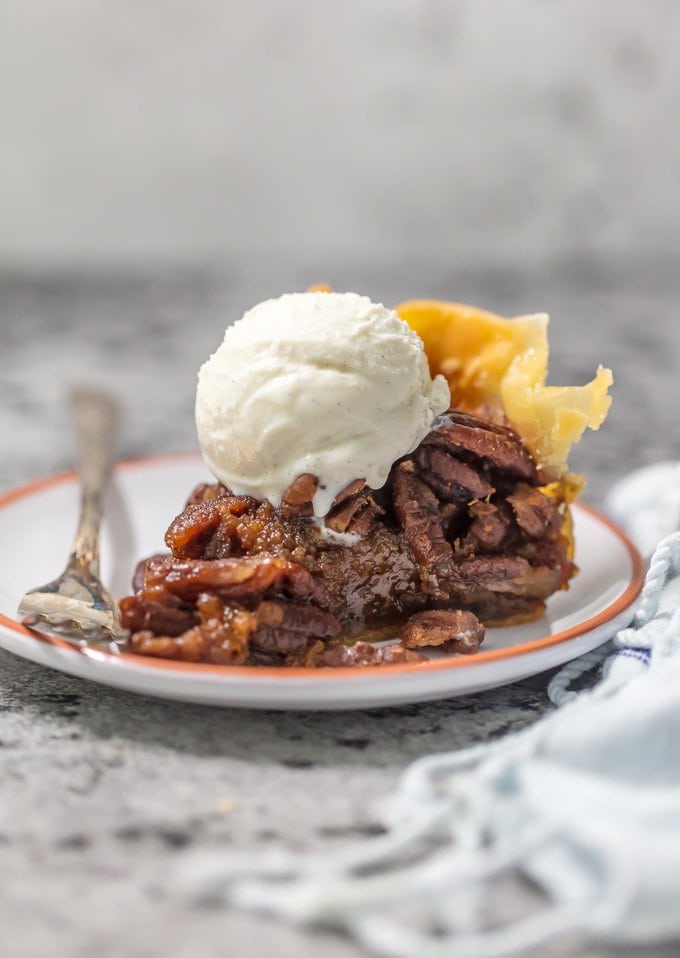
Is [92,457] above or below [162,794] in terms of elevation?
above

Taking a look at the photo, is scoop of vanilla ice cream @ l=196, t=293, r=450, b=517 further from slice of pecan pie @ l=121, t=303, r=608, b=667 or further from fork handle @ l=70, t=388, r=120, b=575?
fork handle @ l=70, t=388, r=120, b=575

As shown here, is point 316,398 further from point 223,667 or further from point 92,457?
point 92,457

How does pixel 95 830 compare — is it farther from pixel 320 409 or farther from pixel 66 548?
pixel 66 548

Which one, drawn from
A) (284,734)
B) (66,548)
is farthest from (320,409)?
(66,548)

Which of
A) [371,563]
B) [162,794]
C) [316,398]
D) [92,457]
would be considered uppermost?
[92,457]

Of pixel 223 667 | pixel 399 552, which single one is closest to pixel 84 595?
pixel 223 667
